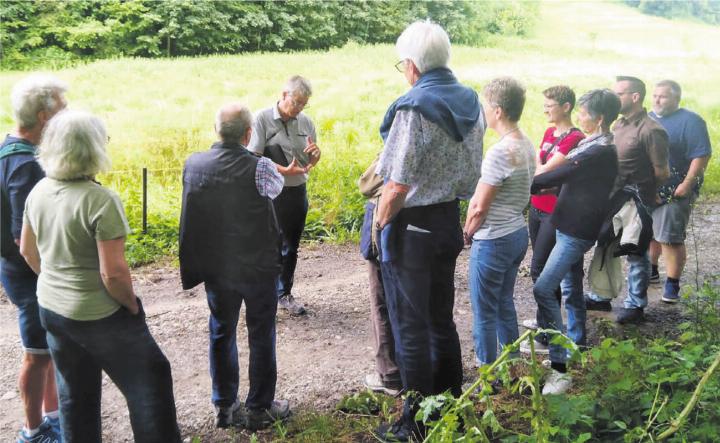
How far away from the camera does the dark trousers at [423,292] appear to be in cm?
329

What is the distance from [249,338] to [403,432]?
96 centimetres


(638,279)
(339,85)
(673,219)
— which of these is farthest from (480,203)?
(339,85)

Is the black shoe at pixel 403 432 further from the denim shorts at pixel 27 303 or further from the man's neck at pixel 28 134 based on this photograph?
the man's neck at pixel 28 134

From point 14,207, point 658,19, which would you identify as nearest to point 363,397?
point 14,207

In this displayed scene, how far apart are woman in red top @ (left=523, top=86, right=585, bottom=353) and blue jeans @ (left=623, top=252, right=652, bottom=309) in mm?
979

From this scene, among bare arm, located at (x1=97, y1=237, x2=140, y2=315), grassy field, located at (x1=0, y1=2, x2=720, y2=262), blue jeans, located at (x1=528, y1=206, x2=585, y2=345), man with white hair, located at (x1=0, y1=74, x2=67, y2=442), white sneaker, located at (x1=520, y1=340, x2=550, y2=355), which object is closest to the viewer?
bare arm, located at (x1=97, y1=237, x2=140, y2=315)

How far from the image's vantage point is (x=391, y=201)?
10.5 ft

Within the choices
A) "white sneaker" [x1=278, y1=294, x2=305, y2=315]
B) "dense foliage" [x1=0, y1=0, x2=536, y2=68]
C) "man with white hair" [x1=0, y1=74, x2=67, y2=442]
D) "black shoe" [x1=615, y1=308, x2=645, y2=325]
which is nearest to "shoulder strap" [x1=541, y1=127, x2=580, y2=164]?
"black shoe" [x1=615, y1=308, x2=645, y2=325]

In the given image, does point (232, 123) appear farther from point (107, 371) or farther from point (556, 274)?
point (556, 274)

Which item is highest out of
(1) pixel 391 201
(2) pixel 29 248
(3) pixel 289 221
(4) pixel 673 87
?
(4) pixel 673 87

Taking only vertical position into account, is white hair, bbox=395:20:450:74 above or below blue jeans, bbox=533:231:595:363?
above

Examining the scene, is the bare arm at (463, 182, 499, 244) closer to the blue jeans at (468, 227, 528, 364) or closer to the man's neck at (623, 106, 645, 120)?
the blue jeans at (468, 227, 528, 364)

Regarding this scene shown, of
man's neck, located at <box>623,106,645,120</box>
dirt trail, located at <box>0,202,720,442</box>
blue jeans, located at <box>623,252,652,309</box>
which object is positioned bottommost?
dirt trail, located at <box>0,202,720,442</box>

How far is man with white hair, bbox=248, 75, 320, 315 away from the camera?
192 inches
